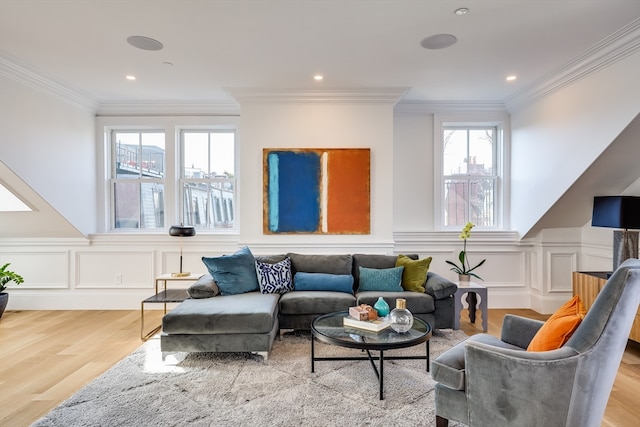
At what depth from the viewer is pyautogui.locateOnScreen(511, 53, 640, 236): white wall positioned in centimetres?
293

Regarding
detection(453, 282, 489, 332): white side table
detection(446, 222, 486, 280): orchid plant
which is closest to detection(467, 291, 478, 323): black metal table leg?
detection(453, 282, 489, 332): white side table

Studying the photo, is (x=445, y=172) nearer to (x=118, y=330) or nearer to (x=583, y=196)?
(x=583, y=196)

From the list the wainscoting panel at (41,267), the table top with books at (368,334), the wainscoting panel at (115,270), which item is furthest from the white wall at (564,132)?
the wainscoting panel at (41,267)

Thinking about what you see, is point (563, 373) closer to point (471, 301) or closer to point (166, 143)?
point (471, 301)

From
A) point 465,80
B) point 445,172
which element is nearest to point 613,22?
point 465,80

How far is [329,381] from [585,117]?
3288mm

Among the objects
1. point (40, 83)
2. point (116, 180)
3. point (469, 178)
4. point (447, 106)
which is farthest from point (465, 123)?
point (40, 83)

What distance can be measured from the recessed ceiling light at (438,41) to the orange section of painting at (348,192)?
1.43m

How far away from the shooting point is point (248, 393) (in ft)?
7.80

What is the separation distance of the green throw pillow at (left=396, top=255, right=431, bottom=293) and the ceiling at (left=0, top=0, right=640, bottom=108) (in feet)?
6.44

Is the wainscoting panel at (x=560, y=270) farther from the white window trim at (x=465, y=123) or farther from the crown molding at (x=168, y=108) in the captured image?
the crown molding at (x=168, y=108)

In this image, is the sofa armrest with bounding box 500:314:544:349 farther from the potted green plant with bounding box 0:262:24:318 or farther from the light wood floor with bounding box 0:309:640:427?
the potted green plant with bounding box 0:262:24:318

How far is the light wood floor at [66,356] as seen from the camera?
226 centimetres

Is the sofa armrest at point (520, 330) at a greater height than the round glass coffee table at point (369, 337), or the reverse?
the sofa armrest at point (520, 330)
